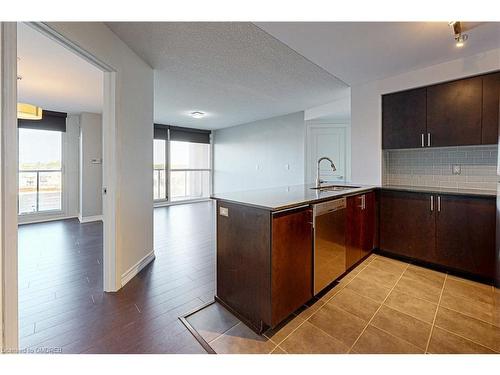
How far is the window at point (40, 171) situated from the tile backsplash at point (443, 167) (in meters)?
6.42

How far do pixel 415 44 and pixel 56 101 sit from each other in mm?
5417

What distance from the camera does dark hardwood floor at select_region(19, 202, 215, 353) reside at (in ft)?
4.85

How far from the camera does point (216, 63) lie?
8.79 ft

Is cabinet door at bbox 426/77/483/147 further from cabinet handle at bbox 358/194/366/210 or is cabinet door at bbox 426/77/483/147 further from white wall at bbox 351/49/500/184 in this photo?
cabinet handle at bbox 358/194/366/210

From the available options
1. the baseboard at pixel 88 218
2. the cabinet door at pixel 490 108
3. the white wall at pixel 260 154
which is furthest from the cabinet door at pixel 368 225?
the baseboard at pixel 88 218

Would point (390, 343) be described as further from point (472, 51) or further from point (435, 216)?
point (472, 51)

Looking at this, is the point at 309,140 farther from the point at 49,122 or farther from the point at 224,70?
the point at 49,122

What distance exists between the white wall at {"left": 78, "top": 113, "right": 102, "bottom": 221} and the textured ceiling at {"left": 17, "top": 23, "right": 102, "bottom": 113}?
0.49 m

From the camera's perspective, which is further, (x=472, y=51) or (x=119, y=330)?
(x=472, y=51)

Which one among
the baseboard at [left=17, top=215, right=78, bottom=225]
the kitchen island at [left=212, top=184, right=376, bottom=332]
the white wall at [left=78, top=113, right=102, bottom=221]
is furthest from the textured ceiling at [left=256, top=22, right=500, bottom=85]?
the baseboard at [left=17, top=215, right=78, bottom=225]

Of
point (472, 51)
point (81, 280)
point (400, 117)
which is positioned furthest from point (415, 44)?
point (81, 280)

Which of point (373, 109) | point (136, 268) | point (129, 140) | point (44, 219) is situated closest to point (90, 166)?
point (44, 219)

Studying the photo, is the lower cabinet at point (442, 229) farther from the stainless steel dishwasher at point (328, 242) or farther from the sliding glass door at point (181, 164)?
the sliding glass door at point (181, 164)

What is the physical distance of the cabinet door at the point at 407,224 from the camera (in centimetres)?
259
